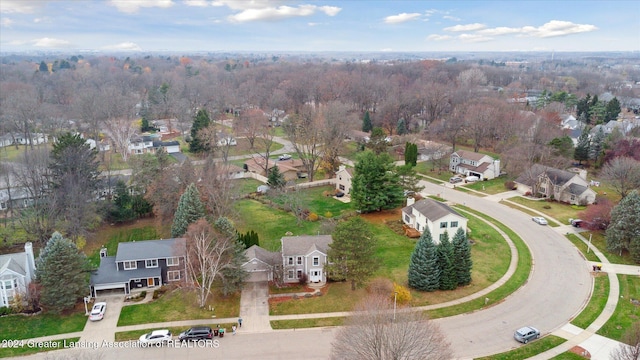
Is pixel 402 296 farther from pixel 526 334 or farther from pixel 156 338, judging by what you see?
pixel 156 338

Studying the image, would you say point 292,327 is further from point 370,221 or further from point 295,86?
point 295,86

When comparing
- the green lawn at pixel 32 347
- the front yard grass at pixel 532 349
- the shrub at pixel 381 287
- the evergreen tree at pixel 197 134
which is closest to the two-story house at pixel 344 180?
the shrub at pixel 381 287

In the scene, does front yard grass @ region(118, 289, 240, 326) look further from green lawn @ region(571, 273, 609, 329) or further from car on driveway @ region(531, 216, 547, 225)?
car on driveway @ region(531, 216, 547, 225)

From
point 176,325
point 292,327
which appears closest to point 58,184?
point 176,325

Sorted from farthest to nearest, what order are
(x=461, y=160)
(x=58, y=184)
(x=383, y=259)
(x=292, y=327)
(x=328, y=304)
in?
1. (x=461, y=160)
2. (x=58, y=184)
3. (x=383, y=259)
4. (x=328, y=304)
5. (x=292, y=327)

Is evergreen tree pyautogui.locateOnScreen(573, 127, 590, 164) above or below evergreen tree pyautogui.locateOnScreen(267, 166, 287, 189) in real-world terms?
above

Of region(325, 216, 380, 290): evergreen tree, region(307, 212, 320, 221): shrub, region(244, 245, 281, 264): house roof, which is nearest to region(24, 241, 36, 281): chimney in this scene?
region(244, 245, 281, 264): house roof
